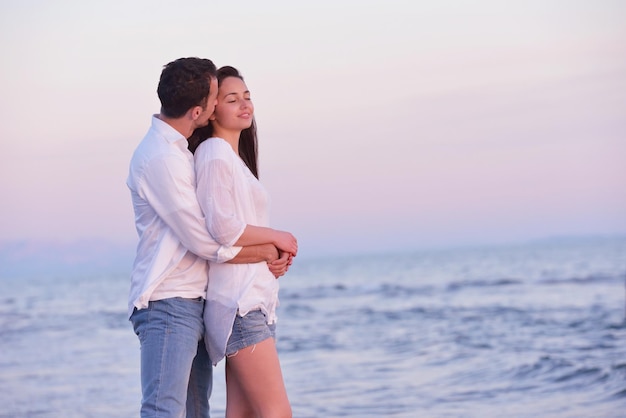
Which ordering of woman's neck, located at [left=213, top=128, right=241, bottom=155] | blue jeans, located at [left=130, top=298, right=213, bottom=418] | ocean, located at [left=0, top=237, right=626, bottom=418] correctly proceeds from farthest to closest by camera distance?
ocean, located at [left=0, top=237, right=626, bottom=418] → woman's neck, located at [left=213, top=128, right=241, bottom=155] → blue jeans, located at [left=130, top=298, right=213, bottom=418]

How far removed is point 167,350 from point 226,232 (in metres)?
0.45

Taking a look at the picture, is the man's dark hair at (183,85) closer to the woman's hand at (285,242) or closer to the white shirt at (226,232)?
the white shirt at (226,232)

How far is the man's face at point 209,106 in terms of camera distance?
10.5 ft

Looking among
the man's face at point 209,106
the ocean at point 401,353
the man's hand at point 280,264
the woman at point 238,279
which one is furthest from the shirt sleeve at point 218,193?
the ocean at point 401,353

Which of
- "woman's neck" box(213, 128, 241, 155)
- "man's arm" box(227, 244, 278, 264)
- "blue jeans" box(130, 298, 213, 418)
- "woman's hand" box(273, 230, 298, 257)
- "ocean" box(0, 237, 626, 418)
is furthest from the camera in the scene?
"ocean" box(0, 237, 626, 418)

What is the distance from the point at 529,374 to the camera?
29.3 ft

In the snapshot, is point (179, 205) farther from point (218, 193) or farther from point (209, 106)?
point (209, 106)

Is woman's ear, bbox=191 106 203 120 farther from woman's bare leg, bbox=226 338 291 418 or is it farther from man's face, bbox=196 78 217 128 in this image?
woman's bare leg, bbox=226 338 291 418

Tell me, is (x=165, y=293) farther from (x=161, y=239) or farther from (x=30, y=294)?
(x=30, y=294)

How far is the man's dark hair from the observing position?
3.12 metres

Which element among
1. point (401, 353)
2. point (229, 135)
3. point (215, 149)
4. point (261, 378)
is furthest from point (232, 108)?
point (401, 353)

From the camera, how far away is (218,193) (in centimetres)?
314

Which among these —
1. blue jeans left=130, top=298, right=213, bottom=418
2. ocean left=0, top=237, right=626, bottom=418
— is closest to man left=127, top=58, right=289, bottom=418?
blue jeans left=130, top=298, right=213, bottom=418

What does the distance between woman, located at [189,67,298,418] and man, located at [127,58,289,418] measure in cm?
5
